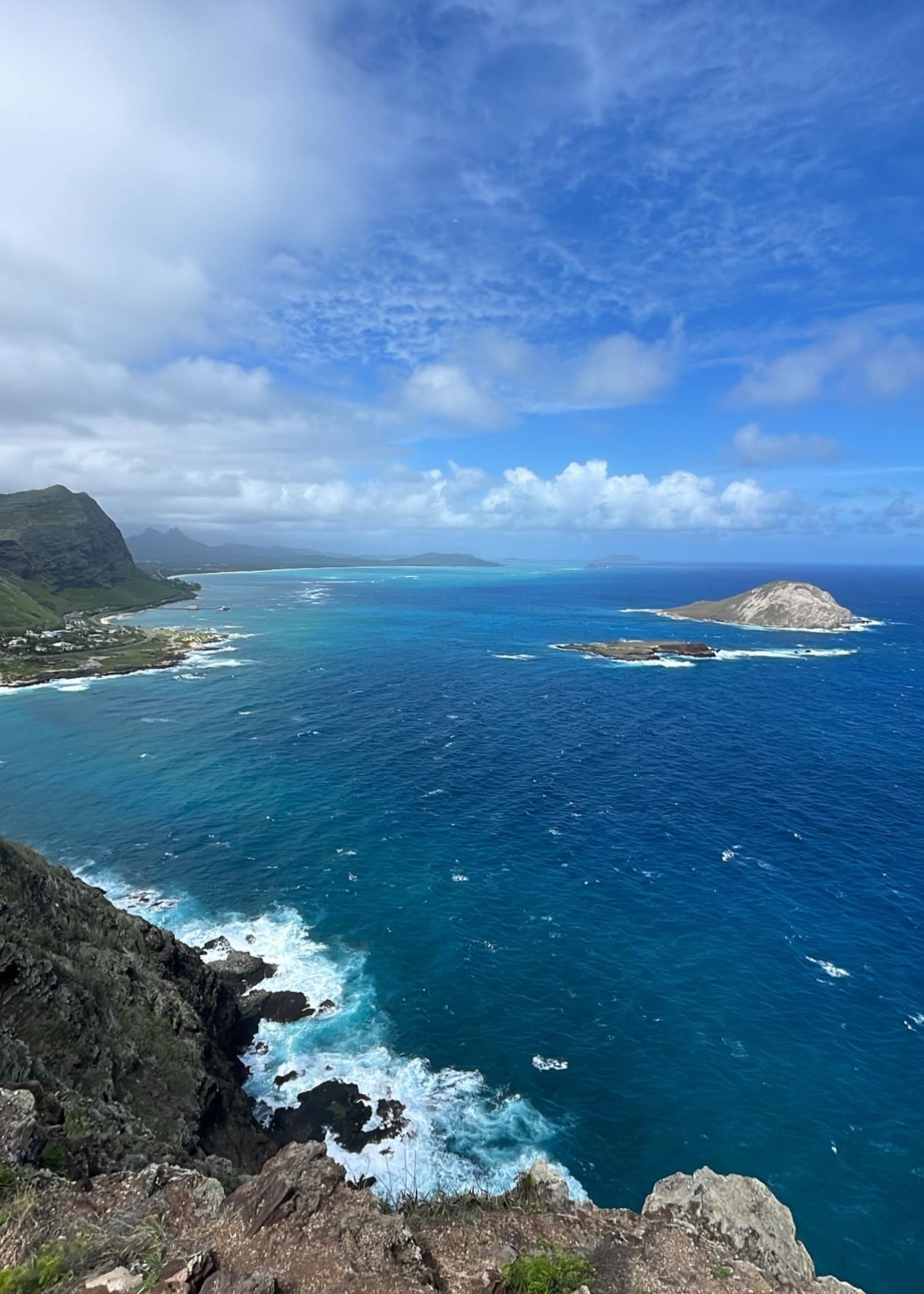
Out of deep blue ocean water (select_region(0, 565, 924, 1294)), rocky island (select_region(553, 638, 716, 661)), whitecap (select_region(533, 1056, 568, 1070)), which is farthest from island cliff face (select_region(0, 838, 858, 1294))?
rocky island (select_region(553, 638, 716, 661))

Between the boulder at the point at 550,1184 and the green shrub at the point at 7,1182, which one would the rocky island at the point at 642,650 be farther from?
the green shrub at the point at 7,1182

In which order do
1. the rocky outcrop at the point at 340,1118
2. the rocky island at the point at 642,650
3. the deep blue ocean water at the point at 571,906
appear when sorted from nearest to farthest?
the deep blue ocean water at the point at 571,906
the rocky outcrop at the point at 340,1118
the rocky island at the point at 642,650

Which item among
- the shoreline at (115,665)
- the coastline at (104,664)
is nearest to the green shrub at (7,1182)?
the shoreline at (115,665)

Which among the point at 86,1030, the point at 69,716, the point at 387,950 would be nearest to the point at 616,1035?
the point at 387,950

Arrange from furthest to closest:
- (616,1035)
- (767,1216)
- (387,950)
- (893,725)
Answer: (893,725), (387,950), (616,1035), (767,1216)

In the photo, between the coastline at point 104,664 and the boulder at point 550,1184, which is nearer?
the boulder at point 550,1184

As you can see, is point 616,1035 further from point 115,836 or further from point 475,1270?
point 115,836

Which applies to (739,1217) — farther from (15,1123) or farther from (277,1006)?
(277,1006)
